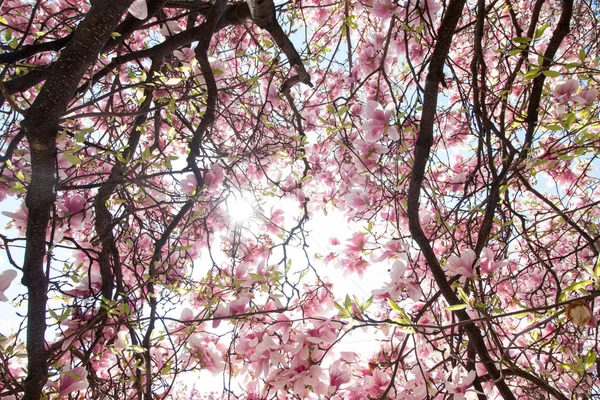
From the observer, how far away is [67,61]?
80cm

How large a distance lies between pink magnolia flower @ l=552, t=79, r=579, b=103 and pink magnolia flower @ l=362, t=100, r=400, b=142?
20.8 inches

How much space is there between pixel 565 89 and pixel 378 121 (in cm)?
60

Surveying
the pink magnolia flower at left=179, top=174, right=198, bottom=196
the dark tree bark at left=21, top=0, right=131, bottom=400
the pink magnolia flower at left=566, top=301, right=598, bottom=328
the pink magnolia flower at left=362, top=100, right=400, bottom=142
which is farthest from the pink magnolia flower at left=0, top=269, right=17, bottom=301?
the pink magnolia flower at left=566, top=301, right=598, bottom=328

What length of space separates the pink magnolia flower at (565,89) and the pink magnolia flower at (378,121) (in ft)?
1.73

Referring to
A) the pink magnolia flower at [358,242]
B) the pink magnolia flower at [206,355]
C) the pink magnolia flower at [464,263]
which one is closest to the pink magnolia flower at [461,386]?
the pink magnolia flower at [464,263]

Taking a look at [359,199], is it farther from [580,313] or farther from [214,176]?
[580,313]

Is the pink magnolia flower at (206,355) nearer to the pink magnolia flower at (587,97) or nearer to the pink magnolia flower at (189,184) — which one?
the pink magnolia flower at (189,184)

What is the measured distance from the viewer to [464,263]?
1.07 m

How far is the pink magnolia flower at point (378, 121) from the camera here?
1.25m

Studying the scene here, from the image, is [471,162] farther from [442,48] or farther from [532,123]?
[442,48]

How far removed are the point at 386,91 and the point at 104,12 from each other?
1.98 metres

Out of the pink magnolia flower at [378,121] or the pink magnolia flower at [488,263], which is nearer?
the pink magnolia flower at [488,263]

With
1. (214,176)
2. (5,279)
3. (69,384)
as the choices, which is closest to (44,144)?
(5,279)

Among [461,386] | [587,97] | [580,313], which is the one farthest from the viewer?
[587,97]
